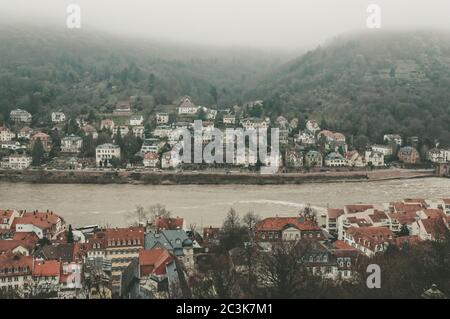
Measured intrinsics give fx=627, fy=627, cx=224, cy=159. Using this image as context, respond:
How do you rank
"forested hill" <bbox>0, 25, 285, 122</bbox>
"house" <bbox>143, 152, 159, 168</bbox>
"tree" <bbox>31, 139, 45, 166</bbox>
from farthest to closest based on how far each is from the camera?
"forested hill" <bbox>0, 25, 285, 122</bbox>
"tree" <bbox>31, 139, 45, 166</bbox>
"house" <bbox>143, 152, 159, 168</bbox>

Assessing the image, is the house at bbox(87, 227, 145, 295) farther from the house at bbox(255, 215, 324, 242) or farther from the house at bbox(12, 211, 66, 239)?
the house at bbox(255, 215, 324, 242)

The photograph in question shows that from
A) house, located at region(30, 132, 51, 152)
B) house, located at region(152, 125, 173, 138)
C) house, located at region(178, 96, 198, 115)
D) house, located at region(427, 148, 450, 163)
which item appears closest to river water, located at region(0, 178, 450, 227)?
house, located at region(427, 148, 450, 163)

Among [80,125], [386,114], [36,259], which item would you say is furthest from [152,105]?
[36,259]

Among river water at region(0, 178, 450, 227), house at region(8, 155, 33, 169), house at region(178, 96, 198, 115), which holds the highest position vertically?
house at region(178, 96, 198, 115)

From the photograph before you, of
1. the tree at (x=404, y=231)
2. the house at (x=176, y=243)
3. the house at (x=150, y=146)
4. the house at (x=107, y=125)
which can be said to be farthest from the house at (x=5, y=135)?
the tree at (x=404, y=231)

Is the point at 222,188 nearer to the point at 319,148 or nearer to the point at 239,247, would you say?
the point at 319,148
